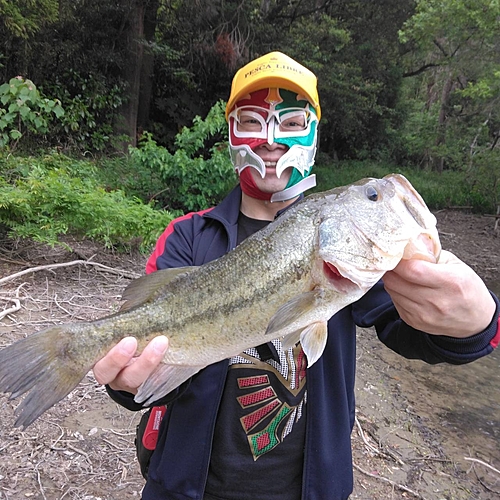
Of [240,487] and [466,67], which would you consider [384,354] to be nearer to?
[240,487]

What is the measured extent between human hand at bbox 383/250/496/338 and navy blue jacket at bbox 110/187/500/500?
175 millimetres

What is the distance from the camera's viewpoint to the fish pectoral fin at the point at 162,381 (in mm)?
1801

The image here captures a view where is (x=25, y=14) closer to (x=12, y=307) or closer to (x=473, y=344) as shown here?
(x=12, y=307)

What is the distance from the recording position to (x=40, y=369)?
70.5 inches

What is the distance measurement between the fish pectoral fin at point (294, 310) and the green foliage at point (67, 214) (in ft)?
15.1

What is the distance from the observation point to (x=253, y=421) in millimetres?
2027

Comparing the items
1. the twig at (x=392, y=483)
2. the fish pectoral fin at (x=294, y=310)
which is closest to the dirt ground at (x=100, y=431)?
the twig at (x=392, y=483)

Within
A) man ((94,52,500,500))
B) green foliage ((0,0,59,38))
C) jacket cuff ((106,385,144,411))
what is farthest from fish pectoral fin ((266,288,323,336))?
green foliage ((0,0,59,38))

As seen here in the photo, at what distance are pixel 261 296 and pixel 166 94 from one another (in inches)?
607

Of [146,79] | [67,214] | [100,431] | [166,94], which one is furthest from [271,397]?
[166,94]

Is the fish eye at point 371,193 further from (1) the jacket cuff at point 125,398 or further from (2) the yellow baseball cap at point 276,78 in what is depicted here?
(1) the jacket cuff at point 125,398

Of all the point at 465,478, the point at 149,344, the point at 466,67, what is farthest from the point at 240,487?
the point at 466,67

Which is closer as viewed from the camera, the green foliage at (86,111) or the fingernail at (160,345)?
the fingernail at (160,345)

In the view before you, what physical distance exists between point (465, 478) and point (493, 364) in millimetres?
3273
